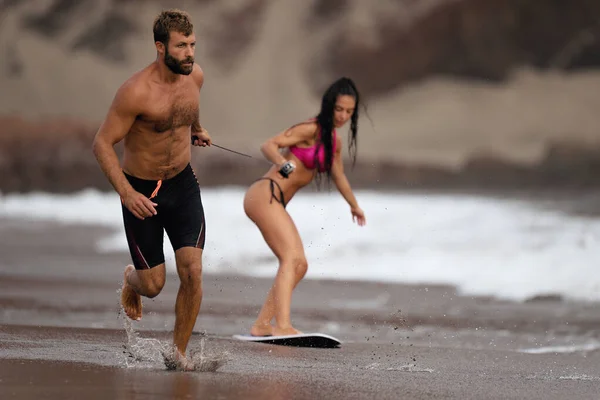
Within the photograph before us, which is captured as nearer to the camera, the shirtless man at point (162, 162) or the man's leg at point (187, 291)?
the shirtless man at point (162, 162)

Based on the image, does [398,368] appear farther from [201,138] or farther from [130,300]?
[201,138]

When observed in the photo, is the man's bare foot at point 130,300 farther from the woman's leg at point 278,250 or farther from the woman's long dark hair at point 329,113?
the woman's long dark hair at point 329,113

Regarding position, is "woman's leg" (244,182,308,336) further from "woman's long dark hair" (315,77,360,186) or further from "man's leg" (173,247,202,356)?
"man's leg" (173,247,202,356)

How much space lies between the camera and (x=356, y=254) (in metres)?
17.3

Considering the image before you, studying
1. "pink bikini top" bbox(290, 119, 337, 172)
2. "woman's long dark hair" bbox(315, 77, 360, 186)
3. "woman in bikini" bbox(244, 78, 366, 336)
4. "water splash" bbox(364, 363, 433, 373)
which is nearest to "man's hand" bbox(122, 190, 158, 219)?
"water splash" bbox(364, 363, 433, 373)

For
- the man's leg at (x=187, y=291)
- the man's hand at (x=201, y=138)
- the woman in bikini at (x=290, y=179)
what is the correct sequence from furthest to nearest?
the woman in bikini at (x=290, y=179), the man's hand at (x=201, y=138), the man's leg at (x=187, y=291)

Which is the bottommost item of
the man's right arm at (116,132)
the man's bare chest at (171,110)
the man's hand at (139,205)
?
the man's hand at (139,205)

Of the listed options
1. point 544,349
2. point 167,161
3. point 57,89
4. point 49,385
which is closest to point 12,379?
point 49,385

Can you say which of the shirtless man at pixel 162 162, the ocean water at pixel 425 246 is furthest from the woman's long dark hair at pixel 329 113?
the shirtless man at pixel 162 162

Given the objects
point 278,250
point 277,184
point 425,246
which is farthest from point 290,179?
point 425,246

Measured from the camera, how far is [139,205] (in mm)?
6090

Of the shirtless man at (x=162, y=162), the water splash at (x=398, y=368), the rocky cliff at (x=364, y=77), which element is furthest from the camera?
the rocky cliff at (x=364, y=77)

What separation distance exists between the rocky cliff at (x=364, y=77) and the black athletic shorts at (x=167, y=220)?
30.9 metres

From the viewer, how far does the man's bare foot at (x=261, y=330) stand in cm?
848
